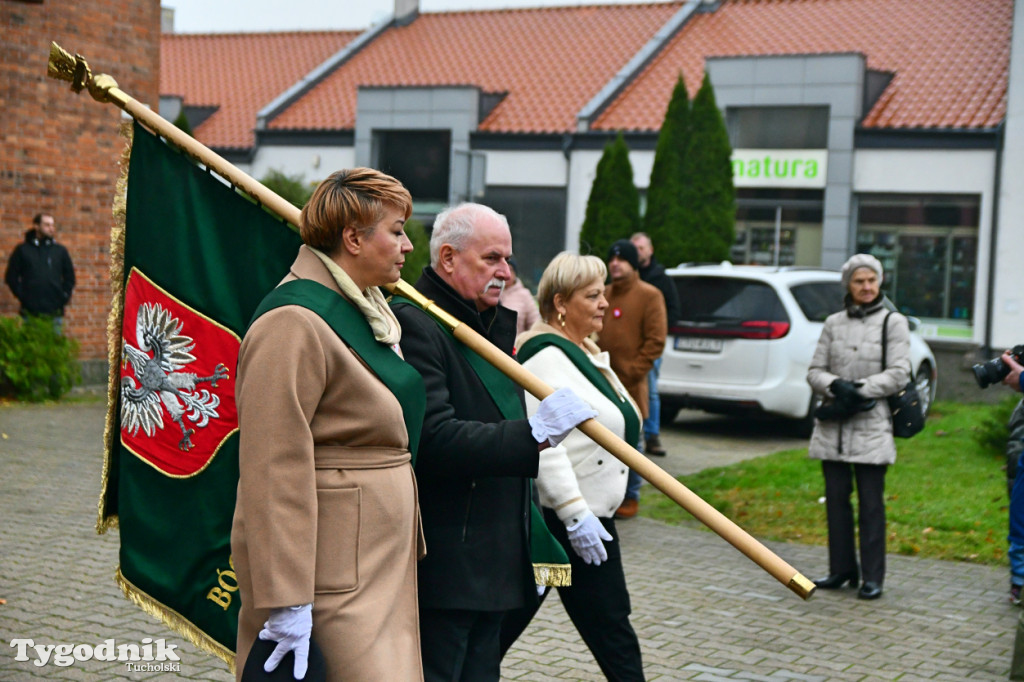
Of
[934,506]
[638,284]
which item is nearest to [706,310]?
[638,284]

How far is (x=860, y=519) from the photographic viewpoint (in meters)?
7.04

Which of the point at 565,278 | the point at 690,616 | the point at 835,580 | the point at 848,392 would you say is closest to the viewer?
the point at 565,278

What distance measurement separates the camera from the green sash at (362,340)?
2.97 meters

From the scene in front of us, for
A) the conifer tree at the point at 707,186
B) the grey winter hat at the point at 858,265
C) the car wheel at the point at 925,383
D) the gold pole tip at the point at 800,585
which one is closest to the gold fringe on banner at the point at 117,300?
the gold pole tip at the point at 800,585

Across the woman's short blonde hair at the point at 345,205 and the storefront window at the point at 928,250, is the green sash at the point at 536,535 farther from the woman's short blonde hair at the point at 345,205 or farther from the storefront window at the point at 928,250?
the storefront window at the point at 928,250

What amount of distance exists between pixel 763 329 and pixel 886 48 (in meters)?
16.8

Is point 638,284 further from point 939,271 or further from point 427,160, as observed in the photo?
point 427,160

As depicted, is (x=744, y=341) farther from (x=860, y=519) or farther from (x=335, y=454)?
(x=335, y=454)

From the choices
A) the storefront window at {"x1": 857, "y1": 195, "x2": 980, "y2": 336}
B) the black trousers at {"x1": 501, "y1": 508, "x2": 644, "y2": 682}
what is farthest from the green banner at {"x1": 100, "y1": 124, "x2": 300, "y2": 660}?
the storefront window at {"x1": 857, "y1": 195, "x2": 980, "y2": 336}

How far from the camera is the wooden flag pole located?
3.20 metres

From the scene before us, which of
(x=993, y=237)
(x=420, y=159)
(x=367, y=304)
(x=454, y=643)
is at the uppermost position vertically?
(x=420, y=159)

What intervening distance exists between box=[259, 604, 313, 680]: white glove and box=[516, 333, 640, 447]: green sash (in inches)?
71.6

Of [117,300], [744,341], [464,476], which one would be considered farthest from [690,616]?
[744,341]

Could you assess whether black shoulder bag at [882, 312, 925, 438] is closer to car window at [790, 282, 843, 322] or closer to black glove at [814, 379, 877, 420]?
black glove at [814, 379, 877, 420]
